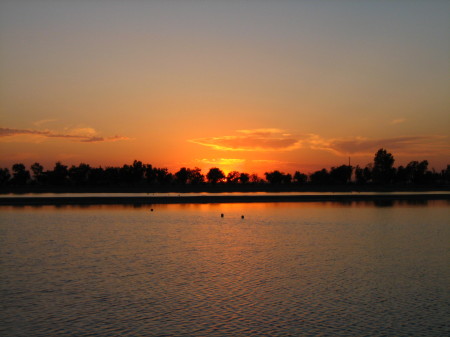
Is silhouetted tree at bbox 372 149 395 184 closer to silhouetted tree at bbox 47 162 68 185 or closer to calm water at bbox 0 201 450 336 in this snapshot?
silhouetted tree at bbox 47 162 68 185

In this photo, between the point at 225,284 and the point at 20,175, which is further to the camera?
the point at 20,175

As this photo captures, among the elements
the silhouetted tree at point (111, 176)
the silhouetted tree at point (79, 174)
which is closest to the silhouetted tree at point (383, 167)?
the silhouetted tree at point (111, 176)

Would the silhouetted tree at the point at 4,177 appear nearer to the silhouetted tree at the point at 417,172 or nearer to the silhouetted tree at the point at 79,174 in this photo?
the silhouetted tree at the point at 79,174

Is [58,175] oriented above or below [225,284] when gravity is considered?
above

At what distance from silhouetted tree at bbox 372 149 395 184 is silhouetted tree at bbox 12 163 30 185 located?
146303 mm

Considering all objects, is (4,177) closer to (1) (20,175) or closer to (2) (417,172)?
(1) (20,175)

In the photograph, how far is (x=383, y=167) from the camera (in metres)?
191

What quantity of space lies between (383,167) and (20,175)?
Result: 500 feet

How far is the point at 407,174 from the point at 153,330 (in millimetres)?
194745

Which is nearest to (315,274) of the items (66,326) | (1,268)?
(66,326)

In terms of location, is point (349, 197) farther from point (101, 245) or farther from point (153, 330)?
point (153, 330)

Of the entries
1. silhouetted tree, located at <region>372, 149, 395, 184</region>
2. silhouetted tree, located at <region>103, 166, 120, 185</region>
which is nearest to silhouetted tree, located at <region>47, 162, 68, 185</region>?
silhouetted tree, located at <region>103, 166, 120, 185</region>

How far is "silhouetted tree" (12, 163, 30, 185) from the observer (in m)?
Answer: 190

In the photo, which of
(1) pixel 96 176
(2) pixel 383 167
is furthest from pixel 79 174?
(2) pixel 383 167
